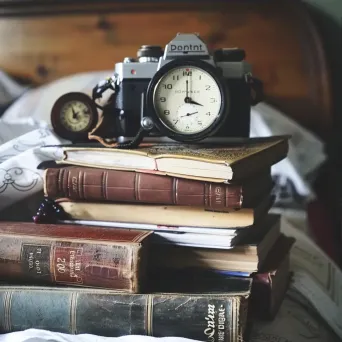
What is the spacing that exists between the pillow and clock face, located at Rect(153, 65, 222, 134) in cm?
65

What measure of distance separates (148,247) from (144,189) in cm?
→ 7

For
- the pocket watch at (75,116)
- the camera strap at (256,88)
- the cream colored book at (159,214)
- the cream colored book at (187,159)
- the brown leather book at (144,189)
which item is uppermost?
the camera strap at (256,88)

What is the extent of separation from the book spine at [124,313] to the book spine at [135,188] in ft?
0.38

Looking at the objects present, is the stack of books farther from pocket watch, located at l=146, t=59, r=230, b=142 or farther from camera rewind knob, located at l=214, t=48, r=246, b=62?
camera rewind knob, located at l=214, t=48, r=246, b=62

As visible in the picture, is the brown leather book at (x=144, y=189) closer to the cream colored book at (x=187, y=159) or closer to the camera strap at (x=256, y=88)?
the cream colored book at (x=187, y=159)

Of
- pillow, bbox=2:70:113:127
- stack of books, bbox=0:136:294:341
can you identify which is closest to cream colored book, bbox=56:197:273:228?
stack of books, bbox=0:136:294:341

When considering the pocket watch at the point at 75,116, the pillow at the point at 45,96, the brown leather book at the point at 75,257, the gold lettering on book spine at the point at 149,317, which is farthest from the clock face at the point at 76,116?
the pillow at the point at 45,96

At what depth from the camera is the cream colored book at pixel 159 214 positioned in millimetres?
641

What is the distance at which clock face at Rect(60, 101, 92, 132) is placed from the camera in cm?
79

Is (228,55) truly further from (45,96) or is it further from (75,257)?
(45,96)

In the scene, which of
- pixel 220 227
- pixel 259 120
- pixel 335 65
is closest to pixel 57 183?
pixel 220 227

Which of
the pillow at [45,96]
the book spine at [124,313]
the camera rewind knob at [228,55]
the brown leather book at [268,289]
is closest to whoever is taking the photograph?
the book spine at [124,313]

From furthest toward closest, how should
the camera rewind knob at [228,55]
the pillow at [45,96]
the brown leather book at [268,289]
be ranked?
the pillow at [45,96] → the camera rewind knob at [228,55] → the brown leather book at [268,289]

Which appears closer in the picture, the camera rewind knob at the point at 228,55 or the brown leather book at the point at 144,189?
the brown leather book at the point at 144,189
